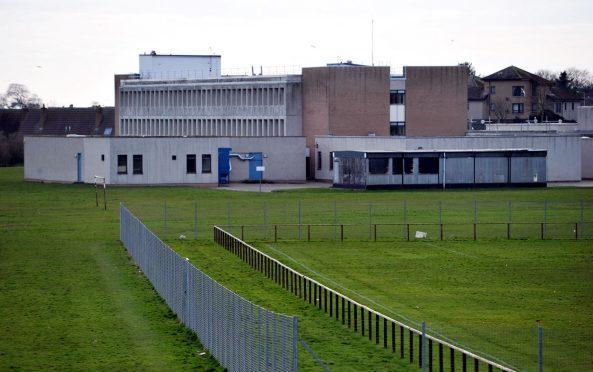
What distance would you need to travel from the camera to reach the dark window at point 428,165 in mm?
93375

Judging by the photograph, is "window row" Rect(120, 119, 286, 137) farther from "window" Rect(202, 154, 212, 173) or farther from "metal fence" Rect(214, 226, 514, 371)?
"metal fence" Rect(214, 226, 514, 371)

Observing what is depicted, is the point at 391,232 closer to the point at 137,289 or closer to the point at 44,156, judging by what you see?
the point at 137,289

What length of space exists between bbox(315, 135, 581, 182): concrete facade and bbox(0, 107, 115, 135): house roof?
229 feet

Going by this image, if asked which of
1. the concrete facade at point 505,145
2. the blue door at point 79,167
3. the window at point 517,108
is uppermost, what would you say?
the window at point 517,108

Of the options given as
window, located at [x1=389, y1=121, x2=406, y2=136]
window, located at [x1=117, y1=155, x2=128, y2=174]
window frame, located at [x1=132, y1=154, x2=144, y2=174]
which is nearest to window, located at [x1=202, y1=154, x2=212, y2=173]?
window frame, located at [x1=132, y1=154, x2=144, y2=174]

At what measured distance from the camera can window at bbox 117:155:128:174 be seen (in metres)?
97.4

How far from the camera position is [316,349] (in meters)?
29.7

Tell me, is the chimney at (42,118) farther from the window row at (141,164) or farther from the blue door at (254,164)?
the window row at (141,164)

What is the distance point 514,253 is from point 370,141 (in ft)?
154

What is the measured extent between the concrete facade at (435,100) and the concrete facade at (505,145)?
12964mm

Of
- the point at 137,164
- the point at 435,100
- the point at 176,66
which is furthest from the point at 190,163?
the point at 176,66

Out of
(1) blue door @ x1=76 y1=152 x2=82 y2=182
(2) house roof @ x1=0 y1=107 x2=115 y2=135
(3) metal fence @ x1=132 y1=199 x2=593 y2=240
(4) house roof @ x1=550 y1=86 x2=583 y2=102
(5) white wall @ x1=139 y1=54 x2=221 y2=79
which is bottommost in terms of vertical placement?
(3) metal fence @ x1=132 y1=199 x2=593 y2=240

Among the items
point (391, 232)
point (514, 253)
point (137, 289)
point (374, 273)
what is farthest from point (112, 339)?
point (391, 232)

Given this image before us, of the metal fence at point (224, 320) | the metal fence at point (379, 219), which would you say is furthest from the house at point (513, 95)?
the metal fence at point (224, 320)
